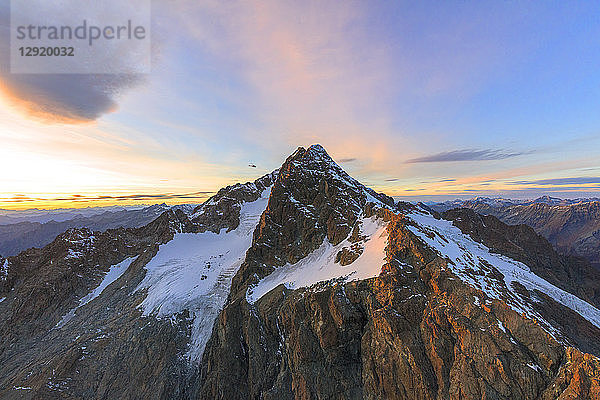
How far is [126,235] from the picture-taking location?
9538 centimetres

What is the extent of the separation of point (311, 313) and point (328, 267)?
31.5 feet

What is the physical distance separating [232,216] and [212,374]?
232 feet

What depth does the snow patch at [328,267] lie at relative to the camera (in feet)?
118

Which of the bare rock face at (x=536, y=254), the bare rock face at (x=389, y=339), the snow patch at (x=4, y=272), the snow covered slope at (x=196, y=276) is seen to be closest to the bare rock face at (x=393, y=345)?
the bare rock face at (x=389, y=339)

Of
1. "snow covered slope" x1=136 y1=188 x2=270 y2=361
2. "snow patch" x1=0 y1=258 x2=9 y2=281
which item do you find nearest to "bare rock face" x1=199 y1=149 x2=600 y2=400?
"snow covered slope" x1=136 y1=188 x2=270 y2=361

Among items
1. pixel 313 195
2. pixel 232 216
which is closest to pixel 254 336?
pixel 313 195

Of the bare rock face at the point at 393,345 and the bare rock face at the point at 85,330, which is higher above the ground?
the bare rock face at the point at 393,345

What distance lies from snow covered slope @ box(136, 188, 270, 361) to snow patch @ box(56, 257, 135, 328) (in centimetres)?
1179

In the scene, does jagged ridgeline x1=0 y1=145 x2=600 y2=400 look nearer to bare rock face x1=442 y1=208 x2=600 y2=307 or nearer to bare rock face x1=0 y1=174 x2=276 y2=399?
bare rock face x1=0 y1=174 x2=276 y2=399

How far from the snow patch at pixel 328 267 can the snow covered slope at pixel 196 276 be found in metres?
13.9

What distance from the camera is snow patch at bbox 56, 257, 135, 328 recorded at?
61.9m

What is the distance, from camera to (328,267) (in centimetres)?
4288

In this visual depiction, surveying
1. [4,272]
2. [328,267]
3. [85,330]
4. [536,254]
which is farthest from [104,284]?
[536,254]

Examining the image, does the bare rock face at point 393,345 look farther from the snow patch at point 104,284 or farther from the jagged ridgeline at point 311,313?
the snow patch at point 104,284
